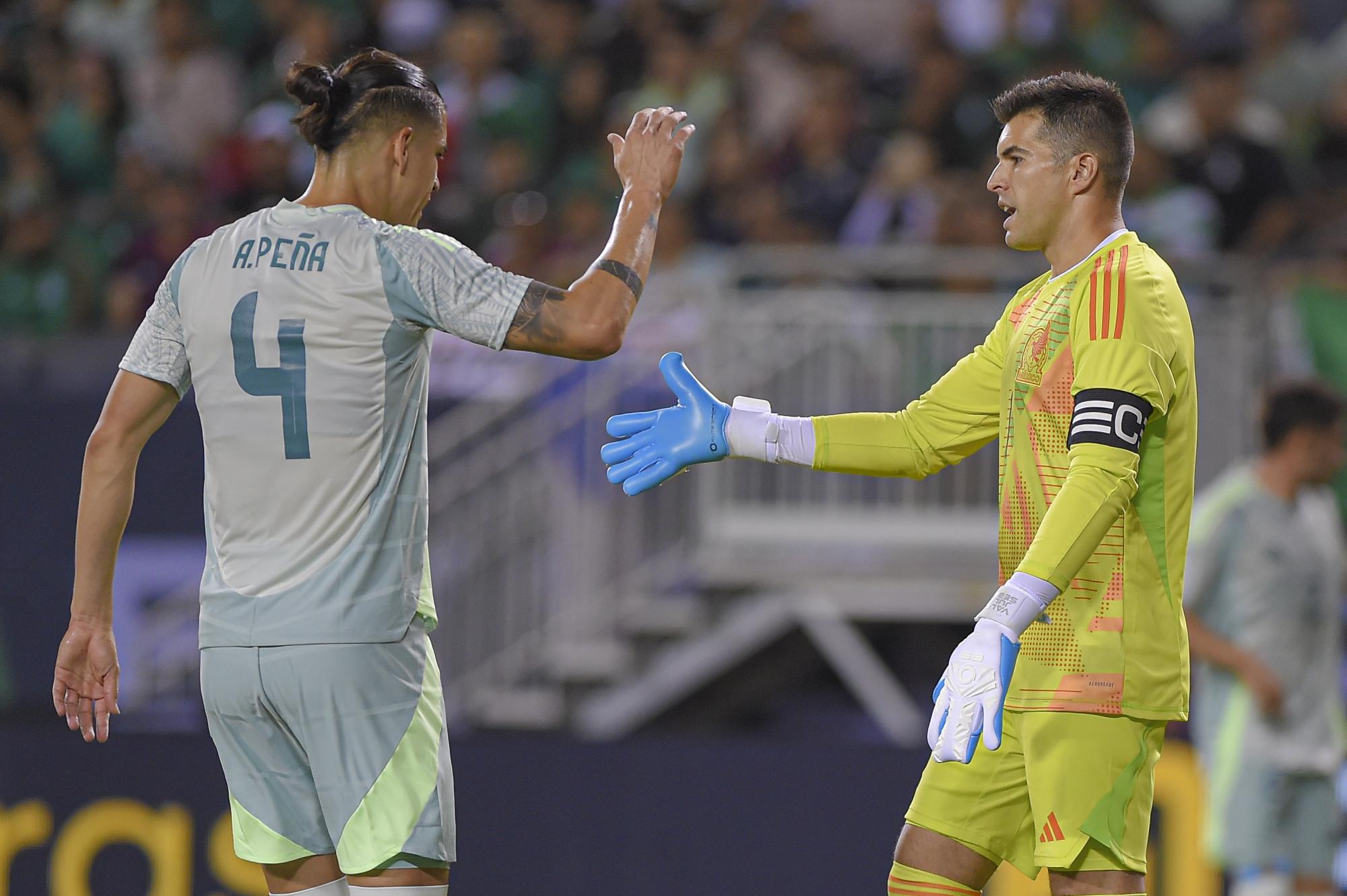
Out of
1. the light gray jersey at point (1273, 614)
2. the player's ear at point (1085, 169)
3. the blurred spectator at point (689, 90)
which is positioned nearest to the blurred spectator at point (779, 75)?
the blurred spectator at point (689, 90)

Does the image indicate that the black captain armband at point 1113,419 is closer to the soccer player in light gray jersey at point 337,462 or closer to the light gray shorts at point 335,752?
the soccer player in light gray jersey at point 337,462

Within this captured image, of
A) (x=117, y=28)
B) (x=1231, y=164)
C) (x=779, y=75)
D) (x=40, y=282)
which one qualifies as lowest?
(x=40, y=282)

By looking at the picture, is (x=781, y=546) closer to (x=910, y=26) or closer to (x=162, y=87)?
(x=910, y=26)

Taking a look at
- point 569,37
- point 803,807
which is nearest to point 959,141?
point 569,37

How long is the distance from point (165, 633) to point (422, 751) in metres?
4.80

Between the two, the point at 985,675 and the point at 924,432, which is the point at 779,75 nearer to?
the point at 924,432

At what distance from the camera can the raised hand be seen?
3.71 meters

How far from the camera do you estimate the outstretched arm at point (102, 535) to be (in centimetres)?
368

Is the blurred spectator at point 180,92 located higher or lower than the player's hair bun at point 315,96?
higher

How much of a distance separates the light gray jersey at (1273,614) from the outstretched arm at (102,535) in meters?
3.79

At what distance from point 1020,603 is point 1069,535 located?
16 centimetres

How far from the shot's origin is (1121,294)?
341 cm

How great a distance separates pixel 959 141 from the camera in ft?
29.3

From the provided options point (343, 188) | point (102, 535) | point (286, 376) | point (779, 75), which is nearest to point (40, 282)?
point (779, 75)
